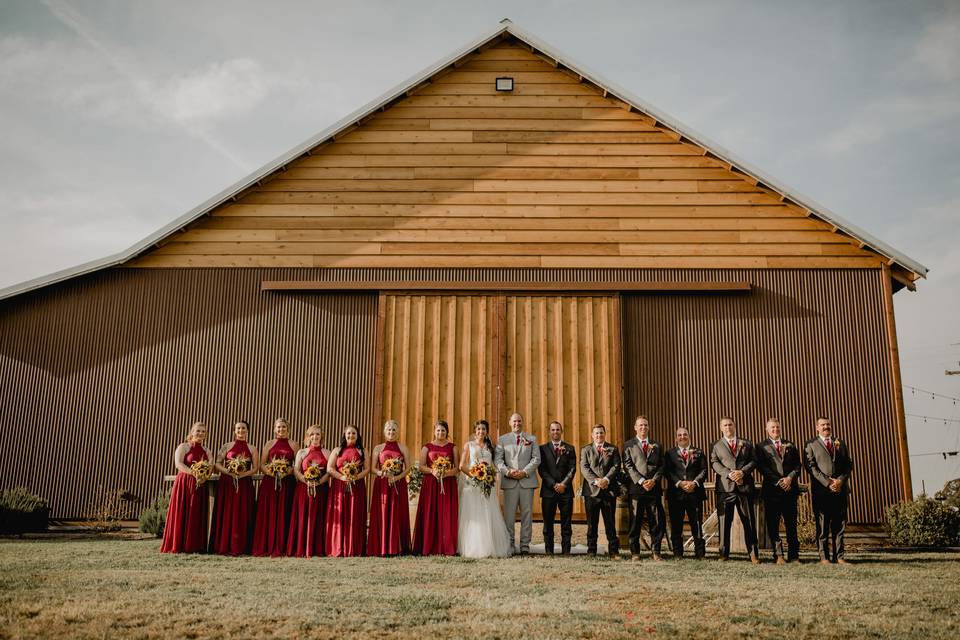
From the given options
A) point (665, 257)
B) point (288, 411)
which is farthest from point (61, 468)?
point (665, 257)

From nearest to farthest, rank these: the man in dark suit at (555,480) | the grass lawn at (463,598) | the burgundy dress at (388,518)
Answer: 1. the grass lawn at (463,598)
2. the burgundy dress at (388,518)
3. the man in dark suit at (555,480)

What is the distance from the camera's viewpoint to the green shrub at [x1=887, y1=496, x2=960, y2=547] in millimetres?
12250

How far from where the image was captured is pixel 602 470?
10.8m

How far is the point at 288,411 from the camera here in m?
14.1

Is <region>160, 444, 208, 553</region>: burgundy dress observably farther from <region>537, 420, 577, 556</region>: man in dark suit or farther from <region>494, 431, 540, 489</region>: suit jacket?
<region>537, 420, 577, 556</region>: man in dark suit

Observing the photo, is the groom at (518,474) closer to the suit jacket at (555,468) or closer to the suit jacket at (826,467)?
the suit jacket at (555,468)

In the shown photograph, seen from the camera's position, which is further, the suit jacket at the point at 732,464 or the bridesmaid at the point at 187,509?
the bridesmaid at the point at 187,509

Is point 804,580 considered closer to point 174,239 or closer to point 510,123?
point 510,123

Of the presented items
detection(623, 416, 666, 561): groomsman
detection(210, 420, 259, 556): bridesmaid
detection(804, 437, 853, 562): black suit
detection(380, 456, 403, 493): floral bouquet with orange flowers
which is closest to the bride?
detection(380, 456, 403, 493): floral bouquet with orange flowers

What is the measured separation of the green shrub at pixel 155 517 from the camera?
1280cm

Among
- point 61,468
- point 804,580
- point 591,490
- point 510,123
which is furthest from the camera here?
point 510,123

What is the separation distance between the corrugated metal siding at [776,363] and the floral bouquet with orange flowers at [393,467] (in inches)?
196

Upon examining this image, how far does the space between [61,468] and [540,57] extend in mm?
11852

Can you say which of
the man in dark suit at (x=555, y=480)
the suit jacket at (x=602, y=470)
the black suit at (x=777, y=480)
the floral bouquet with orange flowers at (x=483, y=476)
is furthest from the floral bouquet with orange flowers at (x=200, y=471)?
the black suit at (x=777, y=480)
